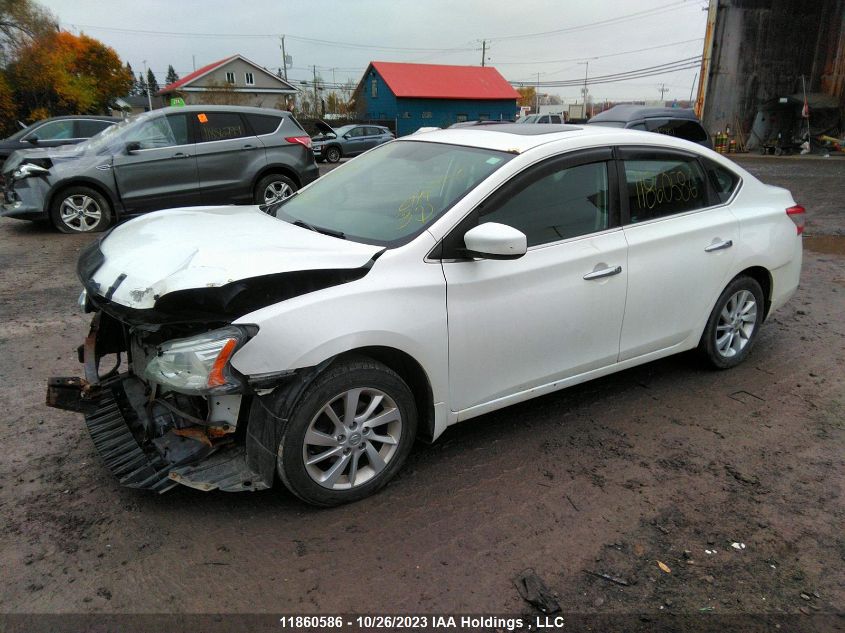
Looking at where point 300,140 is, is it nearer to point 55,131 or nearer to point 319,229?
point 55,131

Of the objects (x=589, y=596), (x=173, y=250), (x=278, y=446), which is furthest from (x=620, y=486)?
(x=173, y=250)

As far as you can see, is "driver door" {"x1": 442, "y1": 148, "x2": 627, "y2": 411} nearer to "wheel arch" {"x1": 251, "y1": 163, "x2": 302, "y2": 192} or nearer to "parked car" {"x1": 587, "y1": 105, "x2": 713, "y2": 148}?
"wheel arch" {"x1": 251, "y1": 163, "x2": 302, "y2": 192}

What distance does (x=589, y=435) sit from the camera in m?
3.68

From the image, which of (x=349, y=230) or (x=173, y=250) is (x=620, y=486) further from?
(x=173, y=250)

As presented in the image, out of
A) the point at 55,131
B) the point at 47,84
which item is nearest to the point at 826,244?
the point at 55,131

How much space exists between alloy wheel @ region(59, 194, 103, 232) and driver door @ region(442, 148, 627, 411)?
7800 mm

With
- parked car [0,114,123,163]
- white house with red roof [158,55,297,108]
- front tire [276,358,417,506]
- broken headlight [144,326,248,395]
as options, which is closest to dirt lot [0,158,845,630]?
front tire [276,358,417,506]

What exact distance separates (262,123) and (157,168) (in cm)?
181

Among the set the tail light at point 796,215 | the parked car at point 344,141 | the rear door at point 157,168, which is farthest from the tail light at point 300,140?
the parked car at point 344,141

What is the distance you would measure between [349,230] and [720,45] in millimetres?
28217

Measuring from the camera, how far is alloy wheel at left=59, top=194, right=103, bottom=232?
895 cm

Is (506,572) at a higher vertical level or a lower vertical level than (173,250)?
lower

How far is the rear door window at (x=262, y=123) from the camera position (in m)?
9.77

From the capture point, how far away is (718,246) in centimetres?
411
